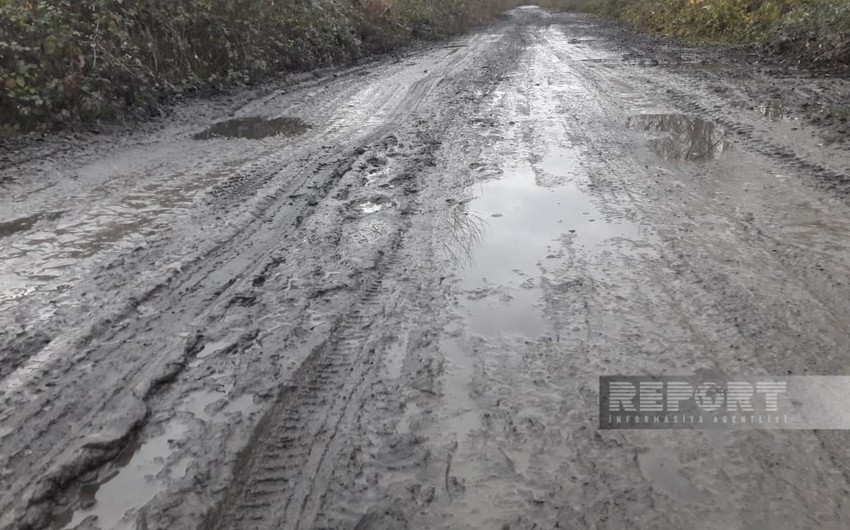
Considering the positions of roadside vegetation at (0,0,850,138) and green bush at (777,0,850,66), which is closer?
roadside vegetation at (0,0,850,138)

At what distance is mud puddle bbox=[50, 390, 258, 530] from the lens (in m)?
2.00

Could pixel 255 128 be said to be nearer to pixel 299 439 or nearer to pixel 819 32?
pixel 299 439

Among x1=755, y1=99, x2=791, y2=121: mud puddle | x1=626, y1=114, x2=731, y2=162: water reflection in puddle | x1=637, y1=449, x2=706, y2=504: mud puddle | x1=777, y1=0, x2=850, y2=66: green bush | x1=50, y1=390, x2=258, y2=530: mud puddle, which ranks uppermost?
x1=777, y1=0, x2=850, y2=66: green bush

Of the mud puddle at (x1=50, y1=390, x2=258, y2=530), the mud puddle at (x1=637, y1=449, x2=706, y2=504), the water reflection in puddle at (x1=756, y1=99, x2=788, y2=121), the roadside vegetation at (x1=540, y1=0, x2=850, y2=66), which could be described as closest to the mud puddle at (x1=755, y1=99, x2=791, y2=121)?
the water reflection in puddle at (x1=756, y1=99, x2=788, y2=121)

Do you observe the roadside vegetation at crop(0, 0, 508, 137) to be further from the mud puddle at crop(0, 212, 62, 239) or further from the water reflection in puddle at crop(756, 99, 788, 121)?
the water reflection in puddle at crop(756, 99, 788, 121)

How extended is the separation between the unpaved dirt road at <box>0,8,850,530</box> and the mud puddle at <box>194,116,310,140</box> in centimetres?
31

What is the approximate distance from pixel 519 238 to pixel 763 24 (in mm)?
13674

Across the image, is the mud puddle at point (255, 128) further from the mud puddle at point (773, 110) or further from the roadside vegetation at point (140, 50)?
the mud puddle at point (773, 110)

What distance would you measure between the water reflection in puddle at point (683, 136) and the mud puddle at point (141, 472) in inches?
197

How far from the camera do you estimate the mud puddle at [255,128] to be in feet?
22.5

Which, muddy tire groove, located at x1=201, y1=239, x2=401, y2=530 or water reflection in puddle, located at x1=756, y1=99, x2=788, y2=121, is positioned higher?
muddy tire groove, located at x1=201, y1=239, x2=401, y2=530

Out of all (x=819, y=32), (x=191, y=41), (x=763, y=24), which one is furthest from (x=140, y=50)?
(x=763, y=24)

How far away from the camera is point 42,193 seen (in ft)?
16.1

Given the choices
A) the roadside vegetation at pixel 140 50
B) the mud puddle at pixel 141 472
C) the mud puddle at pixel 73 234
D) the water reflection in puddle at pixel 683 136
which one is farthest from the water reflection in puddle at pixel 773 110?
the roadside vegetation at pixel 140 50
